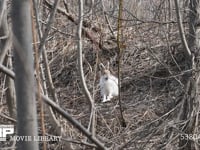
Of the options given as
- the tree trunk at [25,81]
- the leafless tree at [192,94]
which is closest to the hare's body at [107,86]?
the leafless tree at [192,94]

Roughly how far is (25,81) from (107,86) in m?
3.86

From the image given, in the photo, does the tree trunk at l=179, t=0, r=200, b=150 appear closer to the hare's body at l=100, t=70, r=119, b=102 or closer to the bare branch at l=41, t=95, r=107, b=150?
the hare's body at l=100, t=70, r=119, b=102

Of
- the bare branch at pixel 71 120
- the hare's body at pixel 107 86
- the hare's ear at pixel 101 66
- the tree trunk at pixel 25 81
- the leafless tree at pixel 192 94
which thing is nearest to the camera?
the tree trunk at pixel 25 81

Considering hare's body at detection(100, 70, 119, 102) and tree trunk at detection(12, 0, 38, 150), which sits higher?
tree trunk at detection(12, 0, 38, 150)

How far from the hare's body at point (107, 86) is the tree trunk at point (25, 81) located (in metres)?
3.80

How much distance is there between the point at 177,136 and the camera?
3580mm

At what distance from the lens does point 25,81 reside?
1218 millimetres

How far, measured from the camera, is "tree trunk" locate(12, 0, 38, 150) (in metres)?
1.20

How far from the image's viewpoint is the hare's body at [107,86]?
508 centimetres

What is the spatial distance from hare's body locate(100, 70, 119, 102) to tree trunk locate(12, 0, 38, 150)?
3.80m

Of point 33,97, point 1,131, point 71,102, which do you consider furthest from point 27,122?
point 71,102

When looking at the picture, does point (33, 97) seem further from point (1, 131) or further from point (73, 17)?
point (73, 17)

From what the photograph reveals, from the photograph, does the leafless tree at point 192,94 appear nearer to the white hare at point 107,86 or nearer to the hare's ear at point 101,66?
the white hare at point 107,86

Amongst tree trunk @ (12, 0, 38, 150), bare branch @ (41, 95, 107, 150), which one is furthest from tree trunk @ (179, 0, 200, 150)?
tree trunk @ (12, 0, 38, 150)
